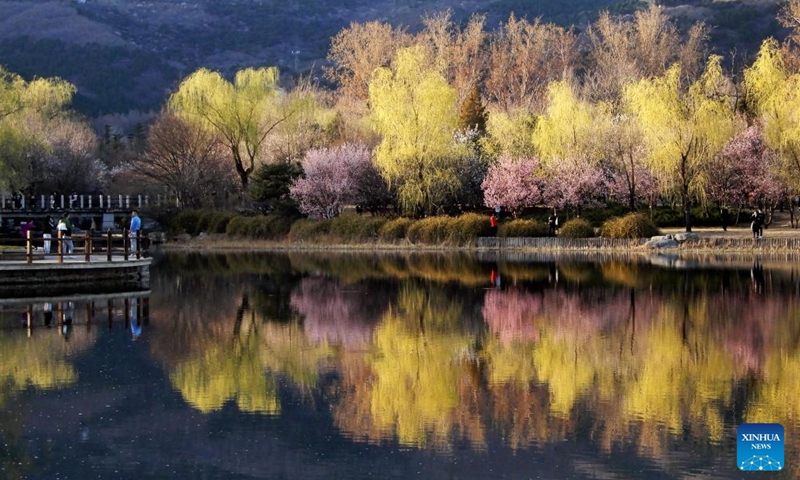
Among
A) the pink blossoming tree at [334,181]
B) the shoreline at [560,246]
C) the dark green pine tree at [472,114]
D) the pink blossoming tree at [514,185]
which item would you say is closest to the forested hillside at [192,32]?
the dark green pine tree at [472,114]

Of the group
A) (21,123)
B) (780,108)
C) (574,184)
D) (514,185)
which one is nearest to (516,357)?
(574,184)

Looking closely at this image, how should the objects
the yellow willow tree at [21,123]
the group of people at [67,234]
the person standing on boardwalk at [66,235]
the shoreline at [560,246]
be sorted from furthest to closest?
1. the yellow willow tree at [21,123]
2. the shoreline at [560,246]
3. the person standing on boardwalk at [66,235]
4. the group of people at [67,234]

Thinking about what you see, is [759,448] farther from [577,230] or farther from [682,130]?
[682,130]

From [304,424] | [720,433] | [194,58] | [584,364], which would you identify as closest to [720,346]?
[584,364]

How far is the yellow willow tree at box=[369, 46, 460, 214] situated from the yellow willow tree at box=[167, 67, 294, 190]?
1296 centimetres

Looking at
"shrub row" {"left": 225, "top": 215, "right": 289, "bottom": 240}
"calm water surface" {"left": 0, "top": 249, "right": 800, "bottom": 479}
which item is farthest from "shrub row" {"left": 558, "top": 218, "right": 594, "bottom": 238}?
"calm water surface" {"left": 0, "top": 249, "right": 800, "bottom": 479}

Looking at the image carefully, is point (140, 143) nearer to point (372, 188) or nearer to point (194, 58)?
point (372, 188)

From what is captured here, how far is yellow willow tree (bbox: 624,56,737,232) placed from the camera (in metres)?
49.6

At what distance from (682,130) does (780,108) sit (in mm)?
4287

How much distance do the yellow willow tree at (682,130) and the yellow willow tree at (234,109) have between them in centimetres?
2373

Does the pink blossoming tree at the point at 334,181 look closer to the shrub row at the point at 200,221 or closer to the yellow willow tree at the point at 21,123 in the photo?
the shrub row at the point at 200,221

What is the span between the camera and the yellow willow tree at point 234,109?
65.7 meters

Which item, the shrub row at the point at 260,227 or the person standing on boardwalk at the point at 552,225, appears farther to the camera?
the shrub row at the point at 260,227

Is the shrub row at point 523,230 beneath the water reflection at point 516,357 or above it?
above
